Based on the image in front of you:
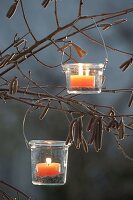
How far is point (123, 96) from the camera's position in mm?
3000

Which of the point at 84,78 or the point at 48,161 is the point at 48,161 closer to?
the point at 48,161

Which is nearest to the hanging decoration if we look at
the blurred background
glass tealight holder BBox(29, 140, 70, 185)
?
glass tealight holder BBox(29, 140, 70, 185)

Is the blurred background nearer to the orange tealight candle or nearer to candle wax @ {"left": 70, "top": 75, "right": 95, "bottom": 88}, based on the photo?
the orange tealight candle

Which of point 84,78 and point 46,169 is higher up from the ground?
point 84,78

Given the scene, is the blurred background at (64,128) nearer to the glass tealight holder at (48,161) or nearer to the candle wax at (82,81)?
the glass tealight holder at (48,161)

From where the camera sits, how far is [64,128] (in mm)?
2943

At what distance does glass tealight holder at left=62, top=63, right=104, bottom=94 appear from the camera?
1.04m

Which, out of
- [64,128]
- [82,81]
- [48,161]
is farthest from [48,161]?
[64,128]

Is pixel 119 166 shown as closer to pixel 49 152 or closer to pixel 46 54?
pixel 46 54

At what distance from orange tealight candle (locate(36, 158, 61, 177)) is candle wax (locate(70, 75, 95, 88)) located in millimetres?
248

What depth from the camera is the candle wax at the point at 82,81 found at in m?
1.04

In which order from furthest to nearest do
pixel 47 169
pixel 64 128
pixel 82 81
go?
1. pixel 64 128
2. pixel 47 169
3. pixel 82 81

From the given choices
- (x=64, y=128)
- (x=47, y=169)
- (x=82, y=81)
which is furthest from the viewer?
(x=64, y=128)

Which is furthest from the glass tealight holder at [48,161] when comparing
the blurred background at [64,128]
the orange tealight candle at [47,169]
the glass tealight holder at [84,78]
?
the blurred background at [64,128]
